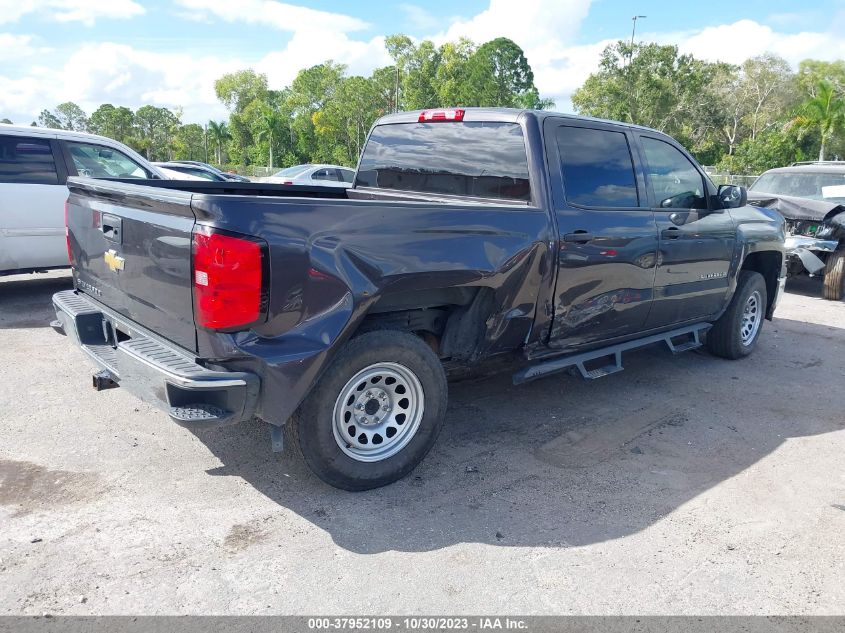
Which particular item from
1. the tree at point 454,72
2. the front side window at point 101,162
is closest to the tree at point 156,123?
the tree at point 454,72

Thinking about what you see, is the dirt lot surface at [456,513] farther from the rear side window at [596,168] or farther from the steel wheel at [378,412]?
the rear side window at [596,168]

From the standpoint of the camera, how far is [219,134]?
73.6m

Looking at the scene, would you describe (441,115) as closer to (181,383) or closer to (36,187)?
(181,383)

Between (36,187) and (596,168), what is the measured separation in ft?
19.8

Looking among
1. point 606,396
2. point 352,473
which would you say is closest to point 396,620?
point 352,473

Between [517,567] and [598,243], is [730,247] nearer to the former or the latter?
[598,243]

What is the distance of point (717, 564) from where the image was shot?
2.98 m

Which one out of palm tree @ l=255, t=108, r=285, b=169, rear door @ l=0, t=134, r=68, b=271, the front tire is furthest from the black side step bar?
palm tree @ l=255, t=108, r=285, b=169

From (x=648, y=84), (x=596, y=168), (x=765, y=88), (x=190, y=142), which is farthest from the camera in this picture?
(x=190, y=142)

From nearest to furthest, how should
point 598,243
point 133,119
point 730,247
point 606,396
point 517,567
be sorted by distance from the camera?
1. point 517,567
2. point 598,243
3. point 606,396
4. point 730,247
5. point 133,119

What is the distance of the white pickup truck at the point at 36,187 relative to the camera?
22.7ft

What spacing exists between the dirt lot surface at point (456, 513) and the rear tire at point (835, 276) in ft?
17.3

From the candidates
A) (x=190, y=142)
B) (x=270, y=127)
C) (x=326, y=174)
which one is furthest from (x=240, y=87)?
(x=326, y=174)

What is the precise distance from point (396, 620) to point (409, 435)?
1.18 metres
